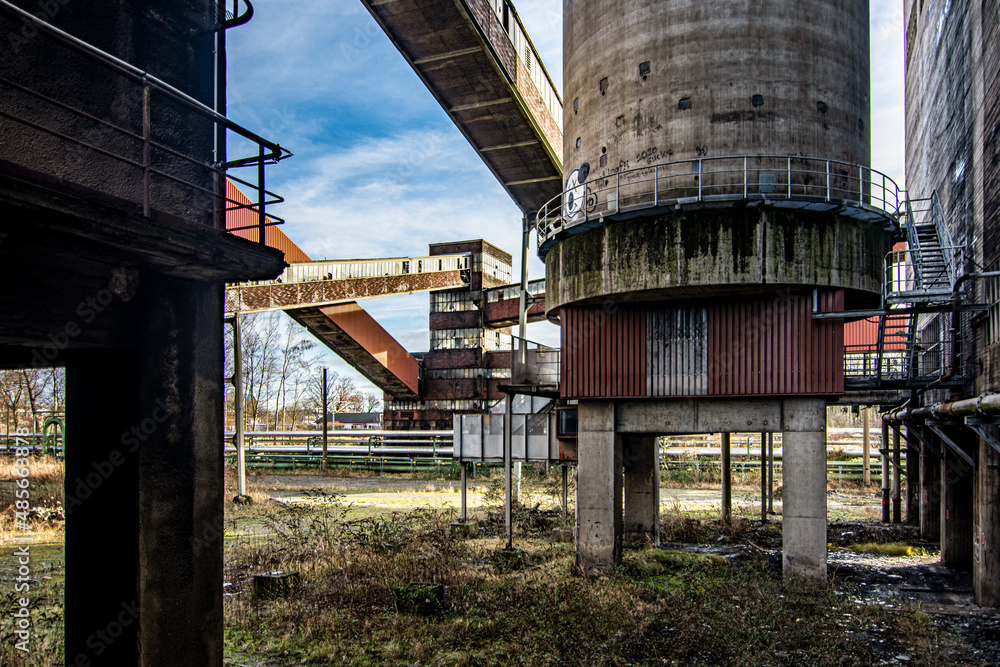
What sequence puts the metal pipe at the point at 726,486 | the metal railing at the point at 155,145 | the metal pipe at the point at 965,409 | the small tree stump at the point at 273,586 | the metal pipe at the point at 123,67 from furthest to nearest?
A: the metal pipe at the point at 726,486, the small tree stump at the point at 273,586, the metal pipe at the point at 965,409, the metal railing at the point at 155,145, the metal pipe at the point at 123,67

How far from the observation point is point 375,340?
3744 cm

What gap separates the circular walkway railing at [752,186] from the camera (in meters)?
14.6

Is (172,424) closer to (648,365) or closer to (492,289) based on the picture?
(648,365)

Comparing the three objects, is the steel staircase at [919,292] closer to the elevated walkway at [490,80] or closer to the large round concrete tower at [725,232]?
the large round concrete tower at [725,232]

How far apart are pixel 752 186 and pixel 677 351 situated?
142 inches

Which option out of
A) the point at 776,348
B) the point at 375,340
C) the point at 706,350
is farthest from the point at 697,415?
the point at 375,340

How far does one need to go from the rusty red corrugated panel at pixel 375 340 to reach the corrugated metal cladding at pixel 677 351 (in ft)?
68.8

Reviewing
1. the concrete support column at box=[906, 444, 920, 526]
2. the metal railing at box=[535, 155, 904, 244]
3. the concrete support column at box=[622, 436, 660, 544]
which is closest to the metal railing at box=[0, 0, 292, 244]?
the metal railing at box=[535, 155, 904, 244]

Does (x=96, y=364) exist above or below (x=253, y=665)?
above

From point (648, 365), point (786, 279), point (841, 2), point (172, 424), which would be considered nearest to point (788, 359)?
point (786, 279)

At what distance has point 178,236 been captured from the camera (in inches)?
223

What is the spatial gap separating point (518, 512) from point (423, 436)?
1783 cm

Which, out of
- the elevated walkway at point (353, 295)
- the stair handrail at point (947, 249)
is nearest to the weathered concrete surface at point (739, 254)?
the stair handrail at point (947, 249)

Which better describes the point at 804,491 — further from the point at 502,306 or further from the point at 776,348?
the point at 502,306
